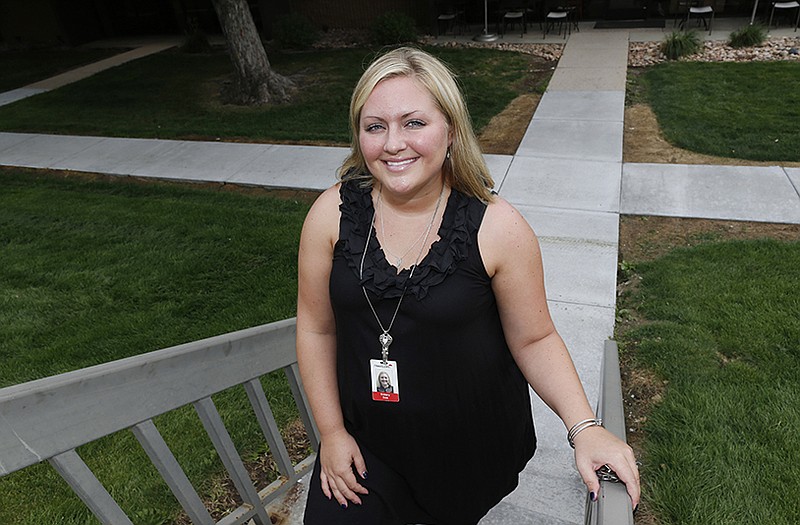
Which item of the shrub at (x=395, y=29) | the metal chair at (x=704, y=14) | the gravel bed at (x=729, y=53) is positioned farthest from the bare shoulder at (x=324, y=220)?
the metal chair at (x=704, y=14)

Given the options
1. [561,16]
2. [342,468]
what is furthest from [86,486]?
[561,16]

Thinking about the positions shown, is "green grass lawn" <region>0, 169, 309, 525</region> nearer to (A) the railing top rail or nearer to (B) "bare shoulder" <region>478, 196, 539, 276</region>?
(A) the railing top rail

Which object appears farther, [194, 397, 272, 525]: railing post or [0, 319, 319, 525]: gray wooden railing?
[194, 397, 272, 525]: railing post

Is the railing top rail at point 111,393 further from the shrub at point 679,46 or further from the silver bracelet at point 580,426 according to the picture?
the shrub at point 679,46

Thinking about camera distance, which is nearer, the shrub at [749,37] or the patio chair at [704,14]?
the shrub at [749,37]

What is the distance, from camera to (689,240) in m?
4.68

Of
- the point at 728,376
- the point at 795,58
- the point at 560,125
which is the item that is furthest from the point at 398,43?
the point at 728,376

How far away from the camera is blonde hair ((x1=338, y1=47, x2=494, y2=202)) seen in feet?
4.88

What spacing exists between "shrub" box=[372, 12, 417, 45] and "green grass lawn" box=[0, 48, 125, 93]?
666cm

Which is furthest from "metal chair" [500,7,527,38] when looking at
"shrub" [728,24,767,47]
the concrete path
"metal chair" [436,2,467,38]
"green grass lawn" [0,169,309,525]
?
"green grass lawn" [0,169,309,525]

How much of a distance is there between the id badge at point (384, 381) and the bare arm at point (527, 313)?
334 mm

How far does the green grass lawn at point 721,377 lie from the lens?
96.7 inches

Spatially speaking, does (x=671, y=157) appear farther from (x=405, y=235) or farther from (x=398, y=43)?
(x=398, y=43)

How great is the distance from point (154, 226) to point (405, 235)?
436 centimetres
